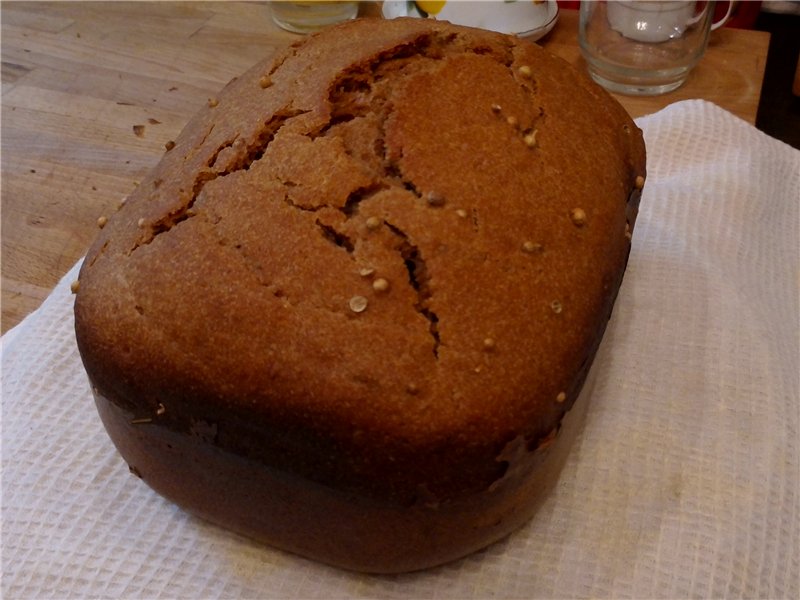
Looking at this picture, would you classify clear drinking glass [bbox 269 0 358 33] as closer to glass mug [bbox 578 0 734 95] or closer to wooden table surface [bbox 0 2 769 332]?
wooden table surface [bbox 0 2 769 332]

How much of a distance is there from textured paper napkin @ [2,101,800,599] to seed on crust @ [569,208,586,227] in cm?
15

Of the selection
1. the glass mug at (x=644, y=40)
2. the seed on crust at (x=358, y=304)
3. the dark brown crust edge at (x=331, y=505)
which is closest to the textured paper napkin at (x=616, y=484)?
the dark brown crust edge at (x=331, y=505)

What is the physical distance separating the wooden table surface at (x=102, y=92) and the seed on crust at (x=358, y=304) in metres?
0.67

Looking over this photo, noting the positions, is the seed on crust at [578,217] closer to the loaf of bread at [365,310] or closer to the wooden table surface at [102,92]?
the loaf of bread at [365,310]

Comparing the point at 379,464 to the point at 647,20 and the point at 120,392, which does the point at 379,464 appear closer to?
the point at 120,392

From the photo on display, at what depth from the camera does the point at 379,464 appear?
57 centimetres

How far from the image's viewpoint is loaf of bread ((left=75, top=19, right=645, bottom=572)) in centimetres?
58

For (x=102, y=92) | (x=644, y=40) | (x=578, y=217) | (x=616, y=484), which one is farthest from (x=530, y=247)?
(x=102, y=92)

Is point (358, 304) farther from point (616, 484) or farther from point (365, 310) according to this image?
point (616, 484)

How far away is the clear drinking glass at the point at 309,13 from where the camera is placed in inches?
61.0

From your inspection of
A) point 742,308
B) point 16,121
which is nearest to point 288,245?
point 742,308

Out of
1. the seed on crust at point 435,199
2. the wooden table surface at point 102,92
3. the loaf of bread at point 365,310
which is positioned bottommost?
the wooden table surface at point 102,92

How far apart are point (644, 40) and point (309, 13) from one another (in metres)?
0.66

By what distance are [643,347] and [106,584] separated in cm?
→ 59
